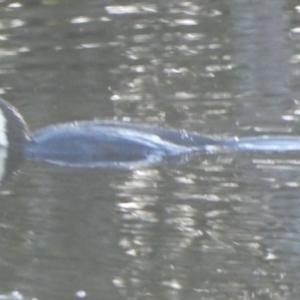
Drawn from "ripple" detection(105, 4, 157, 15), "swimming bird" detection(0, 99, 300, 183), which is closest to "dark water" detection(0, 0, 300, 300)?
"ripple" detection(105, 4, 157, 15)

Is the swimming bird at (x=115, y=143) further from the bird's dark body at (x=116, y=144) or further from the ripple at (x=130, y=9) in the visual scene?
the ripple at (x=130, y=9)

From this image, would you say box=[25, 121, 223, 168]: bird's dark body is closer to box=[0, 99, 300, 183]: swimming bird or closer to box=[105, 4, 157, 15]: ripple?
box=[0, 99, 300, 183]: swimming bird

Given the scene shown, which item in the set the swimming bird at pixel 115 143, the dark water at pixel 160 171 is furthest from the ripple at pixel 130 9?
the swimming bird at pixel 115 143

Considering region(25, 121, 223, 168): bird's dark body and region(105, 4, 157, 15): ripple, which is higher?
region(25, 121, 223, 168): bird's dark body

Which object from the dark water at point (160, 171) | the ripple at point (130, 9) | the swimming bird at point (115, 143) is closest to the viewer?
the dark water at point (160, 171)

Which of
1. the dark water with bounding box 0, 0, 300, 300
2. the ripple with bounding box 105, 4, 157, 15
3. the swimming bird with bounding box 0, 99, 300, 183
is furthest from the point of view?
the ripple with bounding box 105, 4, 157, 15

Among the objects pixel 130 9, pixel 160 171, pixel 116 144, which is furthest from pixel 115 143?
pixel 130 9

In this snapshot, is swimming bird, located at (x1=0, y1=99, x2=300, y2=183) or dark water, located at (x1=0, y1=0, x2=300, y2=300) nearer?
dark water, located at (x1=0, y1=0, x2=300, y2=300)

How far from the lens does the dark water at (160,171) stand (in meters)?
6.26

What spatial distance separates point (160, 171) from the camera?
26.9 ft

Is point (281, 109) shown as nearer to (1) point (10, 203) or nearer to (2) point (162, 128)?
(2) point (162, 128)

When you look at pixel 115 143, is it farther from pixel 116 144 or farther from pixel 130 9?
pixel 130 9

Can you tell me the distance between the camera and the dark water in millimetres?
6258

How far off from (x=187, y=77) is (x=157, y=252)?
408cm
